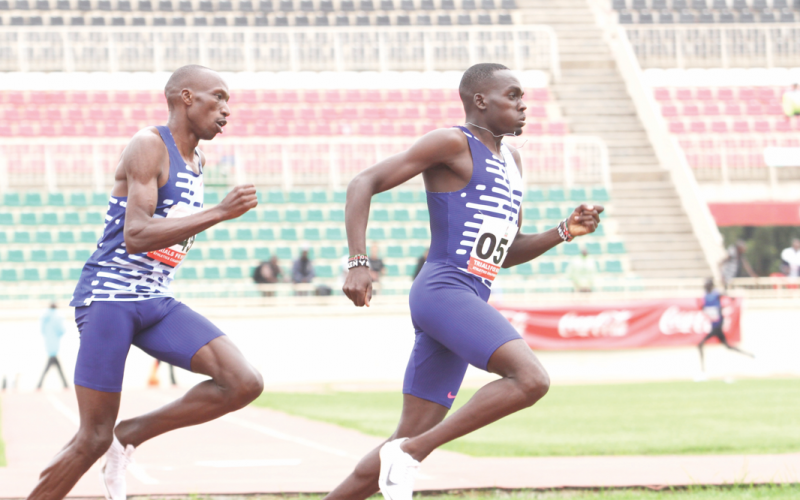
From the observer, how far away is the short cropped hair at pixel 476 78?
4.65 meters

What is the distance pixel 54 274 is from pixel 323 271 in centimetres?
541

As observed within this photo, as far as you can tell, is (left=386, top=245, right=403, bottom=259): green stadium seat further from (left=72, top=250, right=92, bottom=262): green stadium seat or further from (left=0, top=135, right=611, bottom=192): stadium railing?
(left=72, top=250, right=92, bottom=262): green stadium seat

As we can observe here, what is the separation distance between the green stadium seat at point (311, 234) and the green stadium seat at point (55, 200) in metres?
5.24

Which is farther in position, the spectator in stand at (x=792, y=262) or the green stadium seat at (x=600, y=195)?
the green stadium seat at (x=600, y=195)

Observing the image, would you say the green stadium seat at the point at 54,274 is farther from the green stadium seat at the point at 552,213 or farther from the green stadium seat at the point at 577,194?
the green stadium seat at the point at 577,194

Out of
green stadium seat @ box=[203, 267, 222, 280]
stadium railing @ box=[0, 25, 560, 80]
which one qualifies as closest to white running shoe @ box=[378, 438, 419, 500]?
green stadium seat @ box=[203, 267, 222, 280]

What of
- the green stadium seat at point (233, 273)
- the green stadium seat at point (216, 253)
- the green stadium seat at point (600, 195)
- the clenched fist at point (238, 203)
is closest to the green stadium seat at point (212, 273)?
the green stadium seat at point (233, 273)

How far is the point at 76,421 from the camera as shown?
11828mm

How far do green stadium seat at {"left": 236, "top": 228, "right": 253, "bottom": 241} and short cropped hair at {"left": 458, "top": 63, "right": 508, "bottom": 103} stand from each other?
1761cm

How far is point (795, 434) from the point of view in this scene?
31.1 ft

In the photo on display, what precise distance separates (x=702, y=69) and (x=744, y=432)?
80.4 ft

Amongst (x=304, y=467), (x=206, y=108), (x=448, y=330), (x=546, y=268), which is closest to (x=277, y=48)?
(x=546, y=268)

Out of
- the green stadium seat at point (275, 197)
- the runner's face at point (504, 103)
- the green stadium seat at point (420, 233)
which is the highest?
the runner's face at point (504, 103)

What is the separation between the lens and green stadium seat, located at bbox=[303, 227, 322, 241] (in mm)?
22203
